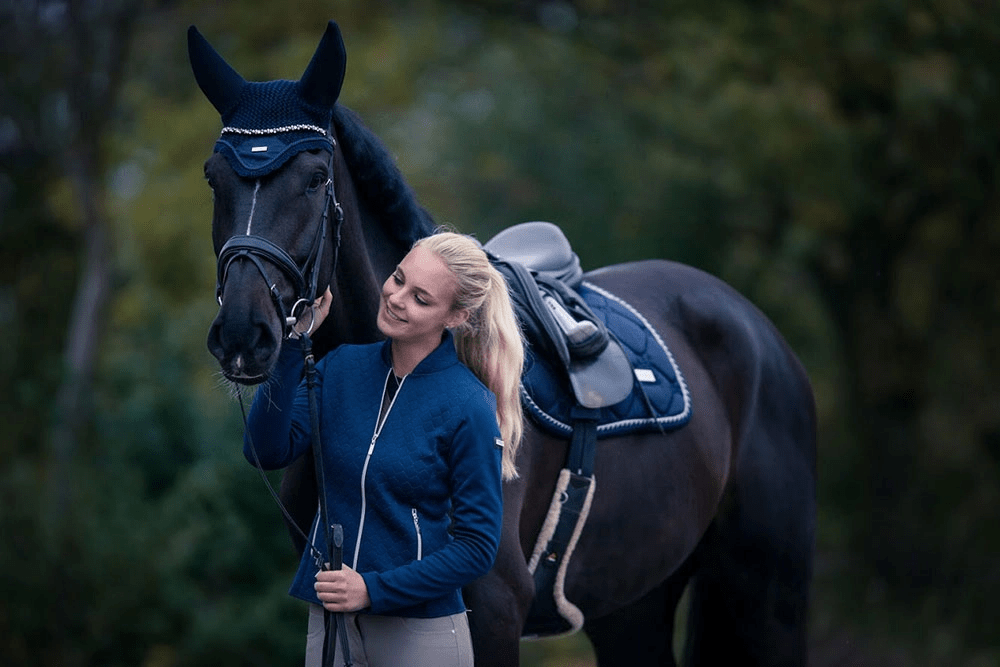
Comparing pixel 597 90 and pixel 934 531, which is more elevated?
pixel 597 90

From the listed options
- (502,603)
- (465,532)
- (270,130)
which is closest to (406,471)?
(465,532)

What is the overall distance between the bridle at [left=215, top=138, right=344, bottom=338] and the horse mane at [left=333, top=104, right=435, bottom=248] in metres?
0.20

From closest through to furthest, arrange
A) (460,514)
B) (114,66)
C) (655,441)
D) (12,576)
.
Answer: (460,514)
(655,441)
(12,576)
(114,66)

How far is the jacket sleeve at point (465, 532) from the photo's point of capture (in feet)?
7.32

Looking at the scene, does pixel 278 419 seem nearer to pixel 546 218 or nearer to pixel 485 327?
pixel 485 327

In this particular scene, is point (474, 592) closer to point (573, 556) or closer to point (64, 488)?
point (573, 556)

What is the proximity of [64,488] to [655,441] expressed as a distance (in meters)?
5.33

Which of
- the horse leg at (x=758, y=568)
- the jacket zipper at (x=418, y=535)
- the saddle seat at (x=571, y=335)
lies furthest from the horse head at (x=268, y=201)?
the horse leg at (x=758, y=568)

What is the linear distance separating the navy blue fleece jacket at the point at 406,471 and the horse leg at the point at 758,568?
1.58 m

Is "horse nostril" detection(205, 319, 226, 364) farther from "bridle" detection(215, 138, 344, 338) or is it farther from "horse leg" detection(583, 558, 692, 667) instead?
"horse leg" detection(583, 558, 692, 667)

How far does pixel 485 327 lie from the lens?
7.98 feet

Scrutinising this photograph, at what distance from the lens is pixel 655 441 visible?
10.9 feet

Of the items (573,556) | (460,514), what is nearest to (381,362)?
(460,514)

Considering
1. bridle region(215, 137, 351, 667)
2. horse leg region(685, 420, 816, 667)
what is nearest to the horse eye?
bridle region(215, 137, 351, 667)
